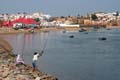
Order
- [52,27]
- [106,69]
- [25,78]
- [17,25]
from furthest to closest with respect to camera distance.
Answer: [52,27]
[17,25]
[106,69]
[25,78]

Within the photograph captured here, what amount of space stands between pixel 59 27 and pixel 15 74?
170 metres

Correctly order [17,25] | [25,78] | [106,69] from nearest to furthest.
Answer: [25,78] → [106,69] → [17,25]

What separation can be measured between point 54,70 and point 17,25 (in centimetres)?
11087

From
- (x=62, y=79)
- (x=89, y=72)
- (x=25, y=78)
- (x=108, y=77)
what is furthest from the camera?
(x=89, y=72)

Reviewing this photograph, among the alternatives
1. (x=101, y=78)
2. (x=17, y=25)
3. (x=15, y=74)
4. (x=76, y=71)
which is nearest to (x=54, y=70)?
(x=76, y=71)

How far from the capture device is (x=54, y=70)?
32656mm

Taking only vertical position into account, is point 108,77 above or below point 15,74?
below

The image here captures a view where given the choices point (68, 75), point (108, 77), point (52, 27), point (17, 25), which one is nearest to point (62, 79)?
point (68, 75)

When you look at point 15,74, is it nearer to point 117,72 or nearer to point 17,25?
point 117,72

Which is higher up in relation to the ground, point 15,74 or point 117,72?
point 15,74

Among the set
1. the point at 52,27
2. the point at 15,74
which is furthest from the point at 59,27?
the point at 15,74

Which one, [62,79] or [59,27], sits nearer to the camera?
[62,79]

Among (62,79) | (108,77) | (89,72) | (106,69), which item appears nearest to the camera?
(62,79)

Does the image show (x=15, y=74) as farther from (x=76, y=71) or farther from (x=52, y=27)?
(x=52, y=27)
